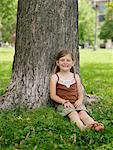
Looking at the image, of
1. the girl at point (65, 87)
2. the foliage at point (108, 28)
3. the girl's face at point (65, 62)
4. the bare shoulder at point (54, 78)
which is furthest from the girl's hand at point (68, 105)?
the foliage at point (108, 28)

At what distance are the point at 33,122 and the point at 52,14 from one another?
1734 mm

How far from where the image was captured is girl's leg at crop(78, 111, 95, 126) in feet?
18.7

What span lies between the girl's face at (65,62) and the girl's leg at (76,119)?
2.64 feet

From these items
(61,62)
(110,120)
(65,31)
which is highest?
(65,31)

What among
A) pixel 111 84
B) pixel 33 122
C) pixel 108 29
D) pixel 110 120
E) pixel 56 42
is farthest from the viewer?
pixel 108 29

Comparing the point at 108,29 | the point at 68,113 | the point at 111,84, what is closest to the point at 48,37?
the point at 68,113

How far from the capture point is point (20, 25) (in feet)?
21.5

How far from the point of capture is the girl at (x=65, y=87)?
20.1 feet

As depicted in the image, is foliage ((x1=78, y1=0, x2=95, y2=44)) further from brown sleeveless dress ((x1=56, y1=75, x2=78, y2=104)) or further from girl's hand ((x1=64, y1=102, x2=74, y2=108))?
girl's hand ((x1=64, y1=102, x2=74, y2=108))

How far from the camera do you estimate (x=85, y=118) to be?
19.0ft

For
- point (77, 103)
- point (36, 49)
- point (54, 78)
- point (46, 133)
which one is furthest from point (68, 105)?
point (36, 49)

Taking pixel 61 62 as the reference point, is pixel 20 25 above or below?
above

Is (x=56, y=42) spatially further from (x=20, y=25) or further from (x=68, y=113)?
(x=68, y=113)

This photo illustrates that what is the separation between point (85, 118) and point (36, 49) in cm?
133
